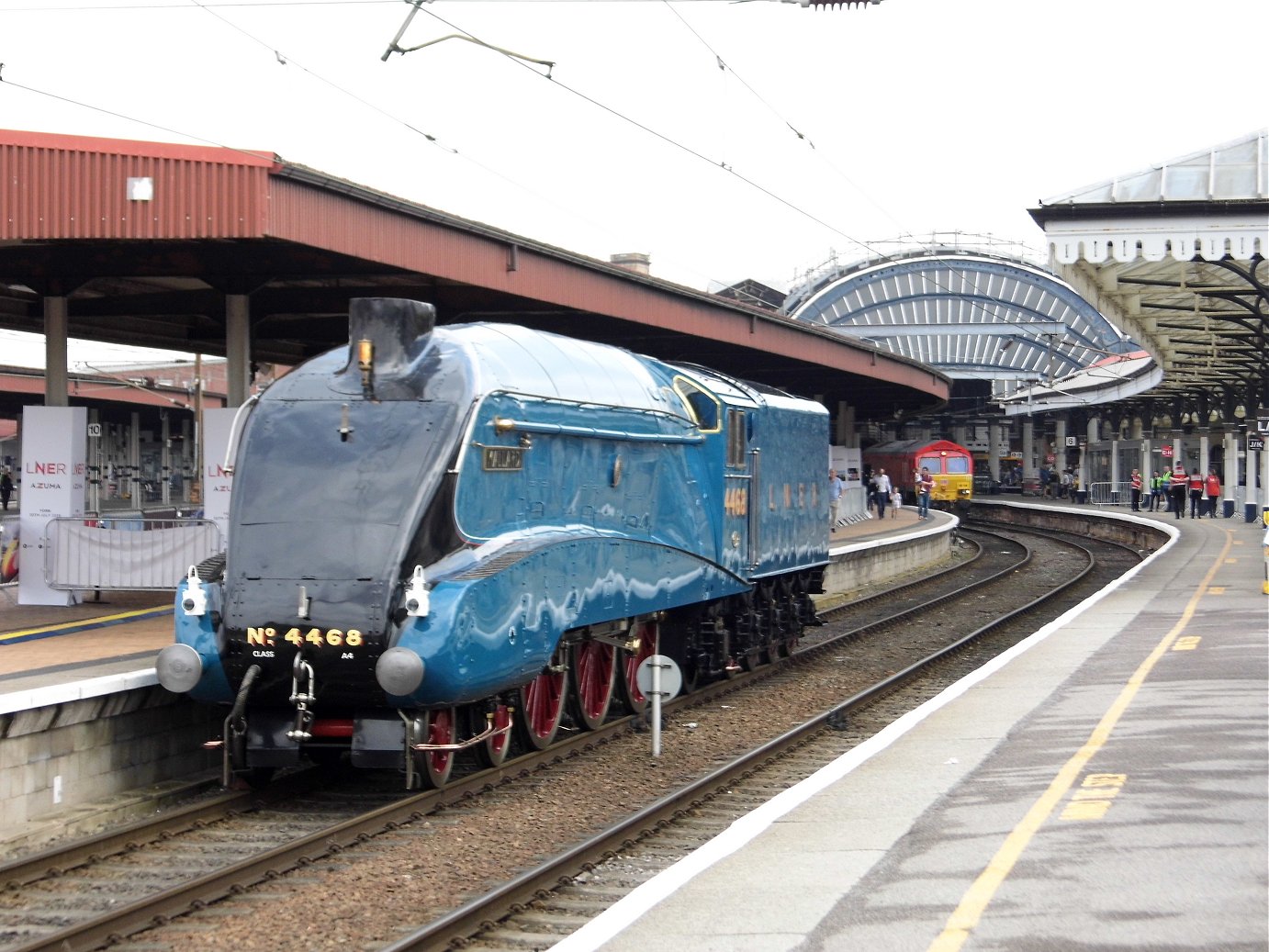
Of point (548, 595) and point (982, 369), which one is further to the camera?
point (982, 369)

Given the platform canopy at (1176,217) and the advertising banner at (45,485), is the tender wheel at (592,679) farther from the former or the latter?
the platform canopy at (1176,217)

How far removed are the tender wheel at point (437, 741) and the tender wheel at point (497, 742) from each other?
497mm

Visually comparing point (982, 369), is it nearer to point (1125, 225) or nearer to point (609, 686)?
point (1125, 225)

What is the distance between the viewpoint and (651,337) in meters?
28.1

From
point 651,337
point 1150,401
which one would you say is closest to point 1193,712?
point 651,337

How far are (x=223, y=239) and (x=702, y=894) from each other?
10.6 metres

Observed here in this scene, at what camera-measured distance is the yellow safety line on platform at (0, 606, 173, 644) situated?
1506cm

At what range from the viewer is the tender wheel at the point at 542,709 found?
1262 cm

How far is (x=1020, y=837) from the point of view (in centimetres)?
766

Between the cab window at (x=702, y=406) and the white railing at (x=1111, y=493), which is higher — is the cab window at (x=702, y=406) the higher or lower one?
the higher one

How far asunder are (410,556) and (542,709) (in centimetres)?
319

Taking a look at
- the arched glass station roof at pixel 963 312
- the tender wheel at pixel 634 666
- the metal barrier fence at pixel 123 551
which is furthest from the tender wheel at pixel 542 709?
the arched glass station roof at pixel 963 312

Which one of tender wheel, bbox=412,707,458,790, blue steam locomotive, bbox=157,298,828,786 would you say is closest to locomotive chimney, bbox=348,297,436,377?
blue steam locomotive, bbox=157,298,828,786

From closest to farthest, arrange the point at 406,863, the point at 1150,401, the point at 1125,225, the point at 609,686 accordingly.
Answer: the point at 406,863 → the point at 609,686 → the point at 1125,225 → the point at 1150,401
